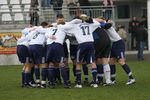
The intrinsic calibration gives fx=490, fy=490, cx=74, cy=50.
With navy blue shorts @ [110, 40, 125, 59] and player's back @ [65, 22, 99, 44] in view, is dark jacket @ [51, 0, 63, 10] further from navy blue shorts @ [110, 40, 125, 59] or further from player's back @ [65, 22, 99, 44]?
player's back @ [65, 22, 99, 44]

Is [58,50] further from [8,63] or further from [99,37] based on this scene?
[8,63]

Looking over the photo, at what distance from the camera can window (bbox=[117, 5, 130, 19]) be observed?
37875 millimetres

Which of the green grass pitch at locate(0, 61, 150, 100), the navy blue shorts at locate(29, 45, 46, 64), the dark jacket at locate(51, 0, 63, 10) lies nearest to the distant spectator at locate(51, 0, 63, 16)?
the dark jacket at locate(51, 0, 63, 10)

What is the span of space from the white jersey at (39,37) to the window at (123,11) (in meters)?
23.0

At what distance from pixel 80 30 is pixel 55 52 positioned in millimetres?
1027

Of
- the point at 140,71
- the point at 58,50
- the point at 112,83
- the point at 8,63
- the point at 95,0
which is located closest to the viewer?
the point at 58,50

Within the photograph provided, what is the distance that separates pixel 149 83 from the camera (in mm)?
15984

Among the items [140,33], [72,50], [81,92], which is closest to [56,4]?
[140,33]

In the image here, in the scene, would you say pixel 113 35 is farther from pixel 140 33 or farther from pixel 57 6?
pixel 140 33

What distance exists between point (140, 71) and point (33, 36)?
6.98m

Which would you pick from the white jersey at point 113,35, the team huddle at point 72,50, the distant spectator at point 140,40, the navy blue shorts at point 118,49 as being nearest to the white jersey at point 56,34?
the team huddle at point 72,50

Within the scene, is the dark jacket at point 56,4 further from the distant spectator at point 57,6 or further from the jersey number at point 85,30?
the jersey number at point 85,30

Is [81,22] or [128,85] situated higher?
[81,22]

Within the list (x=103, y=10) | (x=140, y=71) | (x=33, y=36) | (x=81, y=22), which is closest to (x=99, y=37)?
(x=81, y=22)
